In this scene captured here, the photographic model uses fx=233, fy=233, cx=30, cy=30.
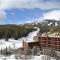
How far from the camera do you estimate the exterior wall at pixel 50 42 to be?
11.9 ft

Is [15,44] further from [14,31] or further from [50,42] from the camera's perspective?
[50,42]

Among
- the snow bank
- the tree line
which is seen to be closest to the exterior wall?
the snow bank

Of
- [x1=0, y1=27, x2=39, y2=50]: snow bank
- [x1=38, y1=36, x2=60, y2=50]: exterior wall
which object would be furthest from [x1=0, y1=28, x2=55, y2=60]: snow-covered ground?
[x1=38, y1=36, x2=60, y2=50]: exterior wall

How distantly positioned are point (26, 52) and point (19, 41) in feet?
0.71

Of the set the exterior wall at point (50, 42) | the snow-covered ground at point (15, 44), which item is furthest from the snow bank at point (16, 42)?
the exterior wall at point (50, 42)

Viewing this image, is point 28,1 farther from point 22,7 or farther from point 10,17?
point 10,17

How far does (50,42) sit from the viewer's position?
3.68 metres

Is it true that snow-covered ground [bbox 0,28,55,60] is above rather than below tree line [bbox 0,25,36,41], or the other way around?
below

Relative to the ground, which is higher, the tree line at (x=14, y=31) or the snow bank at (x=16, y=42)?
the tree line at (x=14, y=31)

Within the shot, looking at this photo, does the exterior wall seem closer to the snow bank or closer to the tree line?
the snow bank

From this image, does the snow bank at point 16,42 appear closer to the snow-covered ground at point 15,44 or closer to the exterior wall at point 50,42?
the snow-covered ground at point 15,44

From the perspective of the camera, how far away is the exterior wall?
3.64m

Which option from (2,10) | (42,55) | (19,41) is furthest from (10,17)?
(42,55)

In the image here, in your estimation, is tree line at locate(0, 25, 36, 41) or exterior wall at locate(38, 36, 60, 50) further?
tree line at locate(0, 25, 36, 41)
